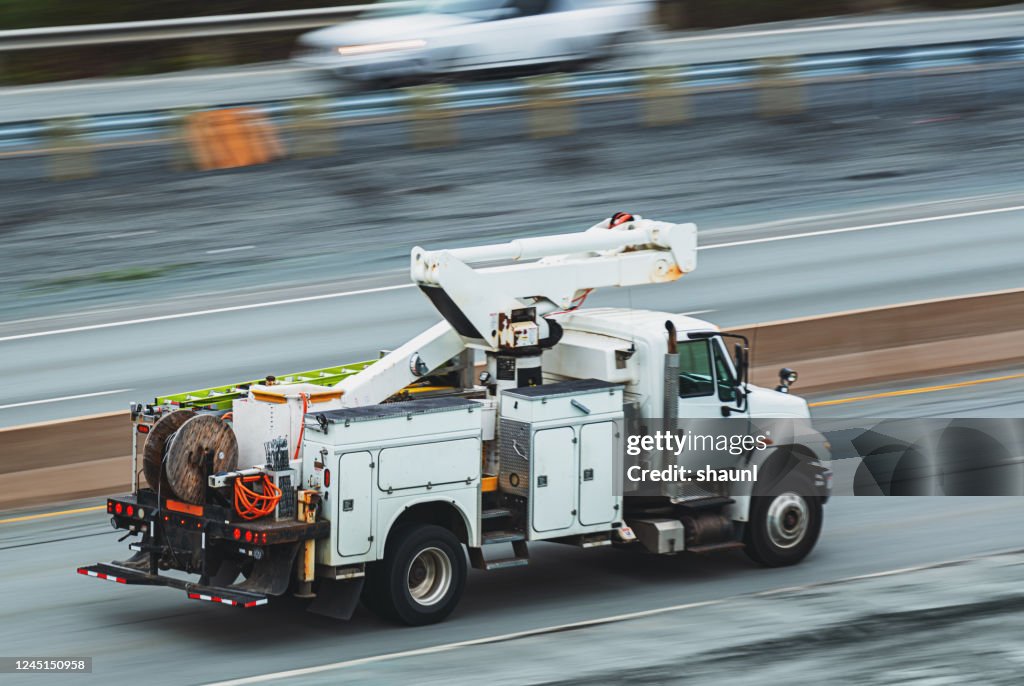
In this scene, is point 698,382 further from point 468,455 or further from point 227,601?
point 227,601

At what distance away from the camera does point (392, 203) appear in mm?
26922

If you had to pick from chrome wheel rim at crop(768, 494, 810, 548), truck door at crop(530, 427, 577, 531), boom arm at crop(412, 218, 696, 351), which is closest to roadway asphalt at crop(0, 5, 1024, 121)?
boom arm at crop(412, 218, 696, 351)

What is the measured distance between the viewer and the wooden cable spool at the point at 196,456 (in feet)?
37.7

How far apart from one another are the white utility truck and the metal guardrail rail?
16422mm

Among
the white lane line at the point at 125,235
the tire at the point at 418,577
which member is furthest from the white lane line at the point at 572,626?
the white lane line at the point at 125,235

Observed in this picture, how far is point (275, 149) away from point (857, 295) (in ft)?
35.7

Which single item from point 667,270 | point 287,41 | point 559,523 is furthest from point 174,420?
point 287,41

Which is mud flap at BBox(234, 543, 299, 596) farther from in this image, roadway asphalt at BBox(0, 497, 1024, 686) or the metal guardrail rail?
the metal guardrail rail

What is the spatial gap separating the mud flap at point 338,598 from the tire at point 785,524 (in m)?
3.57

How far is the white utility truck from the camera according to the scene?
37.6ft

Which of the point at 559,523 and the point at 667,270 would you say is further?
the point at 667,270

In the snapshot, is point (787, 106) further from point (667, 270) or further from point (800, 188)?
point (667, 270)

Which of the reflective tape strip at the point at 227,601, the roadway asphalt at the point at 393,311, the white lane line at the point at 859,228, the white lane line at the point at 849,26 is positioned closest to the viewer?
the reflective tape strip at the point at 227,601

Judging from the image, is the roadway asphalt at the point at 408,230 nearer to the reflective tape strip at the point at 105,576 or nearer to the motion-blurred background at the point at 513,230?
the motion-blurred background at the point at 513,230
